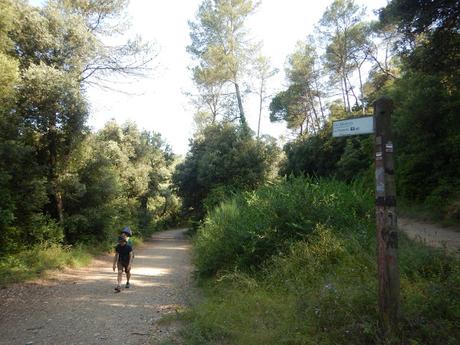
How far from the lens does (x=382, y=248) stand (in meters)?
3.80

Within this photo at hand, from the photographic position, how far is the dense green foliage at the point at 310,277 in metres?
4.07

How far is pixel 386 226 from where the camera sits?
3.76 m

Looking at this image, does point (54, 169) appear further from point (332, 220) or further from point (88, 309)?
point (332, 220)

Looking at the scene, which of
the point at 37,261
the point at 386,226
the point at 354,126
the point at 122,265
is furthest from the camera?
the point at 37,261

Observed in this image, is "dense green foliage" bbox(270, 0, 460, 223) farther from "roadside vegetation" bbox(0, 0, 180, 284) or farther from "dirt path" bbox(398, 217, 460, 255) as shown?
"roadside vegetation" bbox(0, 0, 180, 284)

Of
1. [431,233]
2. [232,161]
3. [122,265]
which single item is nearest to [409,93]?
[431,233]

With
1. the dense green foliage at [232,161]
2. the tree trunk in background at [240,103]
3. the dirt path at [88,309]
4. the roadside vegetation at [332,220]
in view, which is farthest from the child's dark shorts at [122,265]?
the tree trunk in background at [240,103]

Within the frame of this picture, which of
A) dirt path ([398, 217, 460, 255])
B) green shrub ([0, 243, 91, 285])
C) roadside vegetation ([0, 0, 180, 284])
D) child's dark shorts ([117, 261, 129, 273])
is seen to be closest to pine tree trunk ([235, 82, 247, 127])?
roadside vegetation ([0, 0, 180, 284])

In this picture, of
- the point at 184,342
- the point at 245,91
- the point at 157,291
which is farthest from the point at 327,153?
the point at 184,342

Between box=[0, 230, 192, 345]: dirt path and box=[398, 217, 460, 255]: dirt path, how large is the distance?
228 inches

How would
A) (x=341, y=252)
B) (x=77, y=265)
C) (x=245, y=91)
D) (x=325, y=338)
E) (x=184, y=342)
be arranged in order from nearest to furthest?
1. (x=325, y=338)
2. (x=184, y=342)
3. (x=341, y=252)
4. (x=77, y=265)
5. (x=245, y=91)

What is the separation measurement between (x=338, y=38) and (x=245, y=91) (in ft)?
28.0

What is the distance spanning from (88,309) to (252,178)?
15714mm

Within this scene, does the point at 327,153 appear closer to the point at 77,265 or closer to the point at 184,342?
the point at 77,265
